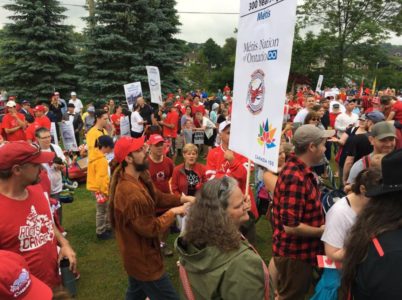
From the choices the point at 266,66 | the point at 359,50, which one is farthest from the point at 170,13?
the point at 266,66

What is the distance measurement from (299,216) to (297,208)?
0.24 feet

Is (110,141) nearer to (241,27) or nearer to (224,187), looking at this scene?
(241,27)

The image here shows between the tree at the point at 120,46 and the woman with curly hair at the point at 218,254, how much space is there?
20.3m

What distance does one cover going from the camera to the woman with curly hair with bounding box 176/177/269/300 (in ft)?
6.37

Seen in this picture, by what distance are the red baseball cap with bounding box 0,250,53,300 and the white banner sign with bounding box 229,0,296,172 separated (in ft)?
5.76

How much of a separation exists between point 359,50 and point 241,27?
34.8 meters

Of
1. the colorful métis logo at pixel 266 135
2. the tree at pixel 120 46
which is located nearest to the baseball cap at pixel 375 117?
the colorful métis logo at pixel 266 135

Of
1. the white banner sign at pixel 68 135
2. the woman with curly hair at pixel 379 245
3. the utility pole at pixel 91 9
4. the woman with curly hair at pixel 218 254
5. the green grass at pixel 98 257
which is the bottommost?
the green grass at pixel 98 257

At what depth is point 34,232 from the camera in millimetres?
2582

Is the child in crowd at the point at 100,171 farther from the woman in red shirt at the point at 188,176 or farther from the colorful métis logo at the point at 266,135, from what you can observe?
the colorful métis logo at the point at 266,135

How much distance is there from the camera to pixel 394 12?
105 ft

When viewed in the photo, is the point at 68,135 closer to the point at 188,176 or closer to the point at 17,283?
the point at 188,176

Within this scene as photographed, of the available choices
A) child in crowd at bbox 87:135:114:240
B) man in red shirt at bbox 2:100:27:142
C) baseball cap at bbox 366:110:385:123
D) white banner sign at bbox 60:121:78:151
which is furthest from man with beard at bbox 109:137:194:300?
white banner sign at bbox 60:121:78:151

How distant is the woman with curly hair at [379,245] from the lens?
154 cm
